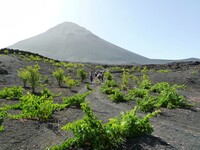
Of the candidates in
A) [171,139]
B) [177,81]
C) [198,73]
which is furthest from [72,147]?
[198,73]

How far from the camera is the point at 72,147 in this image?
7617 mm

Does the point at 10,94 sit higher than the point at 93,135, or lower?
lower

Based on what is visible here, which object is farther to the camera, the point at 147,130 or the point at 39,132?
the point at 39,132

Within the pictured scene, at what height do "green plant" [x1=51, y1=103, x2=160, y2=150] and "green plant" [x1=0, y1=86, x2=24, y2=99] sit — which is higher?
"green plant" [x1=51, y1=103, x2=160, y2=150]

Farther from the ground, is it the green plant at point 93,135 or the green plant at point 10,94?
the green plant at point 93,135

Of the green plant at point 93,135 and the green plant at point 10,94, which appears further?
the green plant at point 10,94

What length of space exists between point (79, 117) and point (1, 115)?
337cm

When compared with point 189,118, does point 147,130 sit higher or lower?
higher

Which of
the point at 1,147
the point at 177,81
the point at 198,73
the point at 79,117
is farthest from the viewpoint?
the point at 198,73

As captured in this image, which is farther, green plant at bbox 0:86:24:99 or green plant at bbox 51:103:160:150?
green plant at bbox 0:86:24:99

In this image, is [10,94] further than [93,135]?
Yes

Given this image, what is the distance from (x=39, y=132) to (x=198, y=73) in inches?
1535

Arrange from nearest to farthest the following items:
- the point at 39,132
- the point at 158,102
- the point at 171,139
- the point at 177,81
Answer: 1. the point at 171,139
2. the point at 39,132
3. the point at 158,102
4. the point at 177,81

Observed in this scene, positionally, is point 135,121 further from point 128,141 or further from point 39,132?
point 39,132
